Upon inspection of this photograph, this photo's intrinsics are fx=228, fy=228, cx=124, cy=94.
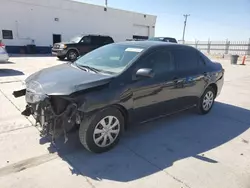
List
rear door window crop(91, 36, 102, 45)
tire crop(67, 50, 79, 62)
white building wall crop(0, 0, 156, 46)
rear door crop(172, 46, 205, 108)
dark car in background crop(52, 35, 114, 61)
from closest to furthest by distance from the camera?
rear door crop(172, 46, 205, 108) < dark car in background crop(52, 35, 114, 61) < tire crop(67, 50, 79, 62) < rear door window crop(91, 36, 102, 45) < white building wall crop(0, 0, 156, 46)

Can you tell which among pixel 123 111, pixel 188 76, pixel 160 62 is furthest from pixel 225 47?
pixel 123 111

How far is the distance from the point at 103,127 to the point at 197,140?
1.75 metres

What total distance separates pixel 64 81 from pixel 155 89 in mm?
1517

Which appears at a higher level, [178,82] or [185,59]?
[185,59]

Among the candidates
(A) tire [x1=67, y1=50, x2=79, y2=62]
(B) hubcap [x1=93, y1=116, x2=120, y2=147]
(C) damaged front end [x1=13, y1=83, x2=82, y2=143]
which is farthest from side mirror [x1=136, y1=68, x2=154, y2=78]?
(A) tire [x1=67, y1=50, x2=79, y2=62]

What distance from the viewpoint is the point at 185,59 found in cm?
461

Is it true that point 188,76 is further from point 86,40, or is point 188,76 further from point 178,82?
point 86,40

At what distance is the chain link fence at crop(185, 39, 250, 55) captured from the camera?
29.7 m

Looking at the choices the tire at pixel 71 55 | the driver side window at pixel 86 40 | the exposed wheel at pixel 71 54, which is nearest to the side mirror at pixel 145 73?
the tire at pixel 71 55

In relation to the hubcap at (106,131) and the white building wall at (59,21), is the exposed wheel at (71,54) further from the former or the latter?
the hubcap at (106,131)

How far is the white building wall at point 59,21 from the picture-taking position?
63.2 feet

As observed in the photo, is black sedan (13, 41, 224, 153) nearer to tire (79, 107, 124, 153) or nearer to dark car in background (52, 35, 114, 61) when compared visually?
tire (79, 107, 124, 153)

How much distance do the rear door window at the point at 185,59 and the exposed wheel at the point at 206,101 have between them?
74 centimetres

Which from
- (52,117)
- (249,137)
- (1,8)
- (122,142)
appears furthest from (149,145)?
(1,8)
